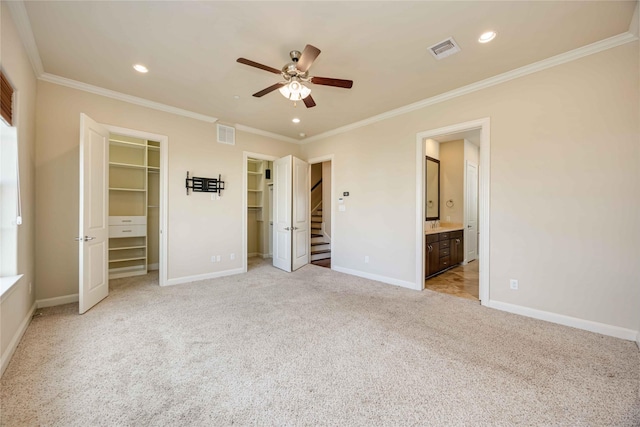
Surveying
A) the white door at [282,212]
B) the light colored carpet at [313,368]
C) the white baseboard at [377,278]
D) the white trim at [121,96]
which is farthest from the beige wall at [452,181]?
the white trim at [121,96]

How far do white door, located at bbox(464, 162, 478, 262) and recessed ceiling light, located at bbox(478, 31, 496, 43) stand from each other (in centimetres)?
373

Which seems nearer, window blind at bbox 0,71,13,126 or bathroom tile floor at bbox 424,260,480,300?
window blind at bbox 0,71,13,126

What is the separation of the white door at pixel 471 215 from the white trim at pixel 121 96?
5583 millimetres

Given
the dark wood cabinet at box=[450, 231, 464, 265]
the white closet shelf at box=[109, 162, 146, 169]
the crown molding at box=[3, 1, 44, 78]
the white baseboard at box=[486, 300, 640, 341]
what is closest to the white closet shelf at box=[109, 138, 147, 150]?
the white closet shelf at box=[109, 162, 146, 169]

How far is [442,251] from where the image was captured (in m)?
4.87

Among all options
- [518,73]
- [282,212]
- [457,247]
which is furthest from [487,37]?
[457,247]

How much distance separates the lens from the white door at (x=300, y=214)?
16.5 ft

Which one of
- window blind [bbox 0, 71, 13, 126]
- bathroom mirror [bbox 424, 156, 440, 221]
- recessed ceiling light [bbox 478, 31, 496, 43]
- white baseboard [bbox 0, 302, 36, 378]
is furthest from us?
bathroom mirror [bbox 424, 156, 440, 221]

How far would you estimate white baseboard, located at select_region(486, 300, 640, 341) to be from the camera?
238cm

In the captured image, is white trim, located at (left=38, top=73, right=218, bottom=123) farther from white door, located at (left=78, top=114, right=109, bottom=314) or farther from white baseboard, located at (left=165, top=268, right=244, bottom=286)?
white baseboard, located at (left=165, top=268, right=244, bottom=286)

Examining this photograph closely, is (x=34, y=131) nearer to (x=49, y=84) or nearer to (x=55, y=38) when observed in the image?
(x=49, y=84)

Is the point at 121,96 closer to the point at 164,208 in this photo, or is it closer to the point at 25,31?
the point at 25,31

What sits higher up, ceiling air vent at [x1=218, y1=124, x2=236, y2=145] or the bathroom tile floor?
ceiling air vent at [x1=218, y1=124, x2=236, y2=145]

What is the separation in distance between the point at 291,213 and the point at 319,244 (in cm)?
193
